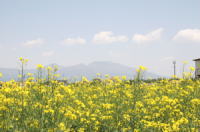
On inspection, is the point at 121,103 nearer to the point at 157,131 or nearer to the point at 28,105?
the point at 157,131

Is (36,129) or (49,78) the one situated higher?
(49,78)

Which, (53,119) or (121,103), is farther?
(121,103)

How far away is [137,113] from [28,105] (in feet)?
8.76

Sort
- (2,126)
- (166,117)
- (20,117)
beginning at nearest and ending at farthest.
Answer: (2,126)
(20,117)
(166,117)

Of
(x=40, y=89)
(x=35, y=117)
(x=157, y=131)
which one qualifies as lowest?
(x=157, y=131)

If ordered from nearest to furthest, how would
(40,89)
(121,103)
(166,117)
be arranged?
(40,89)
(166,117)
(121,103)

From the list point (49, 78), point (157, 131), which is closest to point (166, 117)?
point (157, 131)

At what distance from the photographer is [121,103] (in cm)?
746

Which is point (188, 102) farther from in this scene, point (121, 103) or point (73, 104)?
point (73, 104)

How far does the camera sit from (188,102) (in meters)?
8.56

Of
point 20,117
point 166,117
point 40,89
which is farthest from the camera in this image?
point 166,117

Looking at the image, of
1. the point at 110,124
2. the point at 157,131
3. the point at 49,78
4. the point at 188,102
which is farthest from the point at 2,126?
the point at 188,102

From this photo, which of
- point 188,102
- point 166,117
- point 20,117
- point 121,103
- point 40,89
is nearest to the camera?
point 20,117

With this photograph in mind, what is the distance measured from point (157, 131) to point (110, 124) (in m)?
1.07
